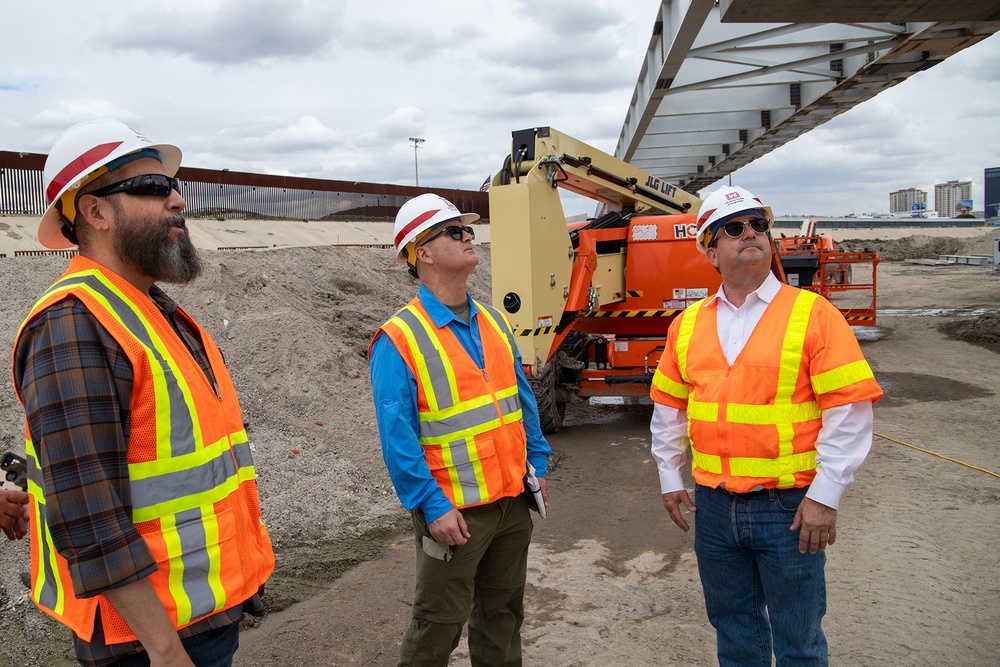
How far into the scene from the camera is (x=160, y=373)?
6.23 feet

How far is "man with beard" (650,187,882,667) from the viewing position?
2.62 meters

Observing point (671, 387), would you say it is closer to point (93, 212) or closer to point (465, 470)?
point (465, 470)

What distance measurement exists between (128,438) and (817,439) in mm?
2282

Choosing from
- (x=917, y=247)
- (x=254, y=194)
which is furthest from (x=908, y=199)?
(x=254, y=194)

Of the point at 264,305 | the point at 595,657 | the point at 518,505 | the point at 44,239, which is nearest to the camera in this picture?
the point at 44,239

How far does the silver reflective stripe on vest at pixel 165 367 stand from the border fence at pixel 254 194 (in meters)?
12.1

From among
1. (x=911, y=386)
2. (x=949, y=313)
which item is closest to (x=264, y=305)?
(x=911, y=386)

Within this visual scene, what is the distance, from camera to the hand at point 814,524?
2.60m

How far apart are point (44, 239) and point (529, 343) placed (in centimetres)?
560

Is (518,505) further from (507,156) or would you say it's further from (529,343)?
(507,156)

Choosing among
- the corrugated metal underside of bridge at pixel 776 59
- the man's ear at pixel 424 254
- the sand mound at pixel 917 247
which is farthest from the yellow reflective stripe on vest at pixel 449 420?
the sand mound at pixel 917 247

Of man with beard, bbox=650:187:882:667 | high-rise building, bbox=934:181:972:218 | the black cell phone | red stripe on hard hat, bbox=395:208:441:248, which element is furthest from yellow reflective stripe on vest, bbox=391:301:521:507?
high-rise building, bbox=934:181:972:218

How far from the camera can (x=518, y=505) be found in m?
3.18

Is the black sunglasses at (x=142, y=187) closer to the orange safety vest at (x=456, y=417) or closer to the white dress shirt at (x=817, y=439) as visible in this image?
the orange safety vest at (x=456, y=417)
